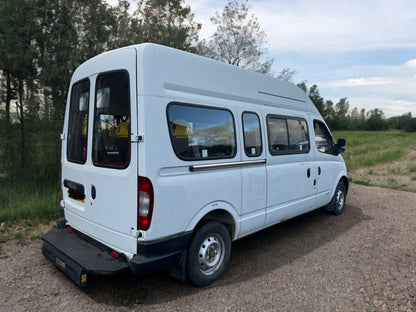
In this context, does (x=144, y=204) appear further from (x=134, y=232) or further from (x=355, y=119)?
(x=355, y=119)

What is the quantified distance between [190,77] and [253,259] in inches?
104

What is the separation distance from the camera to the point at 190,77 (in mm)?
3207

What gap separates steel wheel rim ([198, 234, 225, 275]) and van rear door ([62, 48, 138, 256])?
2.86ft

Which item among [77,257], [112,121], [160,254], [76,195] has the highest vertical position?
[112,121]

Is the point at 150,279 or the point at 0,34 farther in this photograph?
the point at 0,34

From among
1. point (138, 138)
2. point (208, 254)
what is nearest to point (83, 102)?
point (138, 138)

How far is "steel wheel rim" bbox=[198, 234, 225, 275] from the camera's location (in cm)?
335

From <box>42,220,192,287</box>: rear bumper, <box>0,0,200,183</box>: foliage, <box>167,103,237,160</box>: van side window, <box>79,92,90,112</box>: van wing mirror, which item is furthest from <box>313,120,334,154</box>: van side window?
<box>0,0,200,183</box>: foliage

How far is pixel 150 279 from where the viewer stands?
11.7ft

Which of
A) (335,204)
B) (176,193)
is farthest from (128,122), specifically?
(335,204)

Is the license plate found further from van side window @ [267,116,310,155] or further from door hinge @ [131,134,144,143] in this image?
van side window @ [267,116,310,155]

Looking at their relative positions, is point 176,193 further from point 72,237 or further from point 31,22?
point 31,22

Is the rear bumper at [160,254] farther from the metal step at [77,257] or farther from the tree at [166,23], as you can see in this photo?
the tree at [166,23]

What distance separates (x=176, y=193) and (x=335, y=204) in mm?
4483
